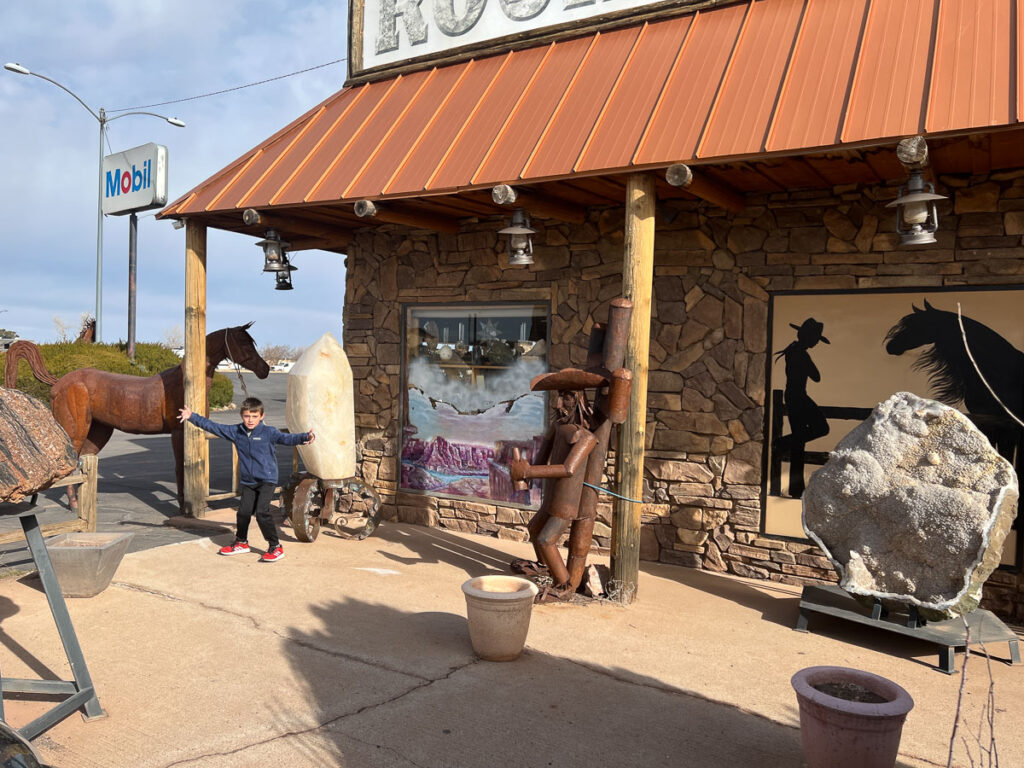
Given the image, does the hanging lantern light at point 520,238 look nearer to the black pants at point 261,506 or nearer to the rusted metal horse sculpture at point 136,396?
the black pants at point 261,506

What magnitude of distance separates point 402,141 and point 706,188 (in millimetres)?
2913

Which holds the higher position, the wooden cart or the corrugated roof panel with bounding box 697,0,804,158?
the corrugated roof panel with bounding box 697,0,804,158

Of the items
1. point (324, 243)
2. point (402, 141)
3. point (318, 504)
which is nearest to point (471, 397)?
point (318, 504)

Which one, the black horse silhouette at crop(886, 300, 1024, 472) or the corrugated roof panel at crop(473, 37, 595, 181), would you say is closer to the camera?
the black horse silhouette at crop(886, 300, 1024, 472)

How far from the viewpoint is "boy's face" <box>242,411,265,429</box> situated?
675cm

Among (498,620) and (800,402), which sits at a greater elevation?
(800,402)

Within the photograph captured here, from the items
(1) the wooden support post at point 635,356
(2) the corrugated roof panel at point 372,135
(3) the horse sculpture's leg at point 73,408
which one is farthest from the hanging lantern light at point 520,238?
(3) the horse sculpture's leg at point 73,408

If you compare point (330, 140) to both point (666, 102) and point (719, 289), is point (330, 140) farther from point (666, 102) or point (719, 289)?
point (719, 289)

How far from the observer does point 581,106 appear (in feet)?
21.0

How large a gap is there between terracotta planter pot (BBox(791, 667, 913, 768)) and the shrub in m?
15.0

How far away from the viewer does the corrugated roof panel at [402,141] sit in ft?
22.2

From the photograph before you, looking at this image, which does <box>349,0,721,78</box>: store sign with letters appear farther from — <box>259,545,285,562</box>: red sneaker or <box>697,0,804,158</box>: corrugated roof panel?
<box>259,545,285,562</box>: red sneaker

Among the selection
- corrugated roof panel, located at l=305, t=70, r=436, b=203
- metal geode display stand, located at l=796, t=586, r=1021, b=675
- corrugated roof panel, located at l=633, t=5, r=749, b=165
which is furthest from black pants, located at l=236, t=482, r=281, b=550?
metal geode display stand, located at l=796, t=586, r=1021, b=675

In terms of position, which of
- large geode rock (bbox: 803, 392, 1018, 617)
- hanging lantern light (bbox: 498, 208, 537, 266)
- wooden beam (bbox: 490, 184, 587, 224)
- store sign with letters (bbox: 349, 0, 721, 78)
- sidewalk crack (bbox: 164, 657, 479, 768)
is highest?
store sign with letters (bbox: 349, 0, 721, 78)
